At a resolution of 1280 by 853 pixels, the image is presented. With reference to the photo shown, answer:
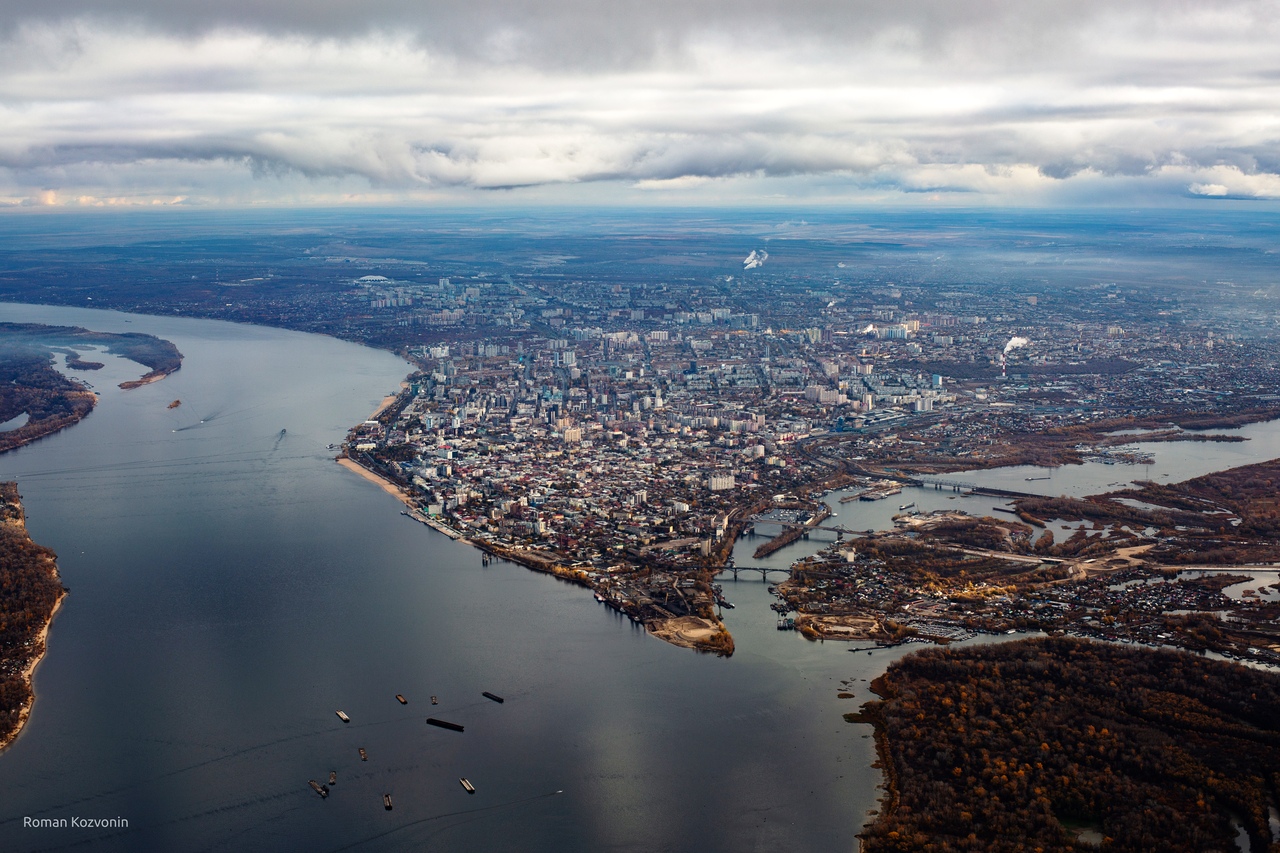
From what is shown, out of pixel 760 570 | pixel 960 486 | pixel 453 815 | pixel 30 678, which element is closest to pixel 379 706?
pixel 453 815

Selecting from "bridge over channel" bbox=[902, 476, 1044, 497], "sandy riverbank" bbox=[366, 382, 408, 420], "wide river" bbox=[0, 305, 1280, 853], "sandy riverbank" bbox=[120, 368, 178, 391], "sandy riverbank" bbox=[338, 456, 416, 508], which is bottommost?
"wide river" bbox=[0, 305, 1280, 853]

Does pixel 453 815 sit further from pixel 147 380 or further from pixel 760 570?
pixel 147 380

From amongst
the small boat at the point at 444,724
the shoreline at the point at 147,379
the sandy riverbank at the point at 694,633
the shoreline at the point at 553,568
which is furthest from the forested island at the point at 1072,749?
the shoreline at the point at 147,379

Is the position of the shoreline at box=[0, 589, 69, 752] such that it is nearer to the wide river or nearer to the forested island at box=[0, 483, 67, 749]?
the forested island at box=[0, 483, 67, 749]

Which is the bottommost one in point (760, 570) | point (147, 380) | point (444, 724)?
point (444, 724)

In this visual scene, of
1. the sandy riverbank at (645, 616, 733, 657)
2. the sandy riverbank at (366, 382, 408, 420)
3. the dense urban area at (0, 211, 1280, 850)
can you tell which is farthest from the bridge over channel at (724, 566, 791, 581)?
the sandy riverbank at (366, 382, 408, 420)

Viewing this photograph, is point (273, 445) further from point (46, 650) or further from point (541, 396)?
point (46, 650)

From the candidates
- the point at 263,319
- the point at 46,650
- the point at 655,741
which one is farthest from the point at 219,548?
the point at 263,319
